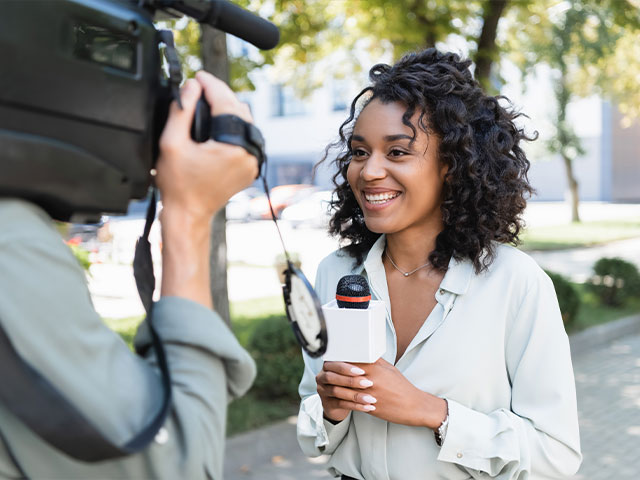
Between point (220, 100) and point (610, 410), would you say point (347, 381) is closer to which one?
point (220, 100)

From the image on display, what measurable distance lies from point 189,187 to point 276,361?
4.77 meters

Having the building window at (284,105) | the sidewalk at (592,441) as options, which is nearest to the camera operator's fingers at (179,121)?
the sidewalk at (592,441)

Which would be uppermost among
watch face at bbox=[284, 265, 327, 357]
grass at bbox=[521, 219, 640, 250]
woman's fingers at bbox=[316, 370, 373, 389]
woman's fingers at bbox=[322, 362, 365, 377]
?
watch face at bbox=[284, 265, 327, 357]

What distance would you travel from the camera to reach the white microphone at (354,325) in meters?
1.59

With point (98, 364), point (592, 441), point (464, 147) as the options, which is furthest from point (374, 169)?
point (592, 441)

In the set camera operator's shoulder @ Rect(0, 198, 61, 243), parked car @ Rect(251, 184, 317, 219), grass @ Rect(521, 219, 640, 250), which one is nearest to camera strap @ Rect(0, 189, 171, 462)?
camera operator's shoulder @ Rect(0, 198, 61, 243)

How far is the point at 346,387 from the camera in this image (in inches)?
67.1

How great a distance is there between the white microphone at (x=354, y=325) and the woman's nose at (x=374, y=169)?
428 mm

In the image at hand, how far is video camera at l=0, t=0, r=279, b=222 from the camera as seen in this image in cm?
83

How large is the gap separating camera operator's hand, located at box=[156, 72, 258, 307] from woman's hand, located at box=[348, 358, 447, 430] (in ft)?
2.49

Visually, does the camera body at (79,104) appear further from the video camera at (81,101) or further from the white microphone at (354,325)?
the white microphone at (354,325)

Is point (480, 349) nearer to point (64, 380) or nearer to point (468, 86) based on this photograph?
point (468, 86)

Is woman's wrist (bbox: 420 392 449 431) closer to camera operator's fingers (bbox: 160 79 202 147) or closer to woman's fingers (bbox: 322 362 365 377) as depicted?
woman's fingers (bbox: 322 362 365 377)

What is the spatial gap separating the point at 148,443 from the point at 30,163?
0.39 metres
